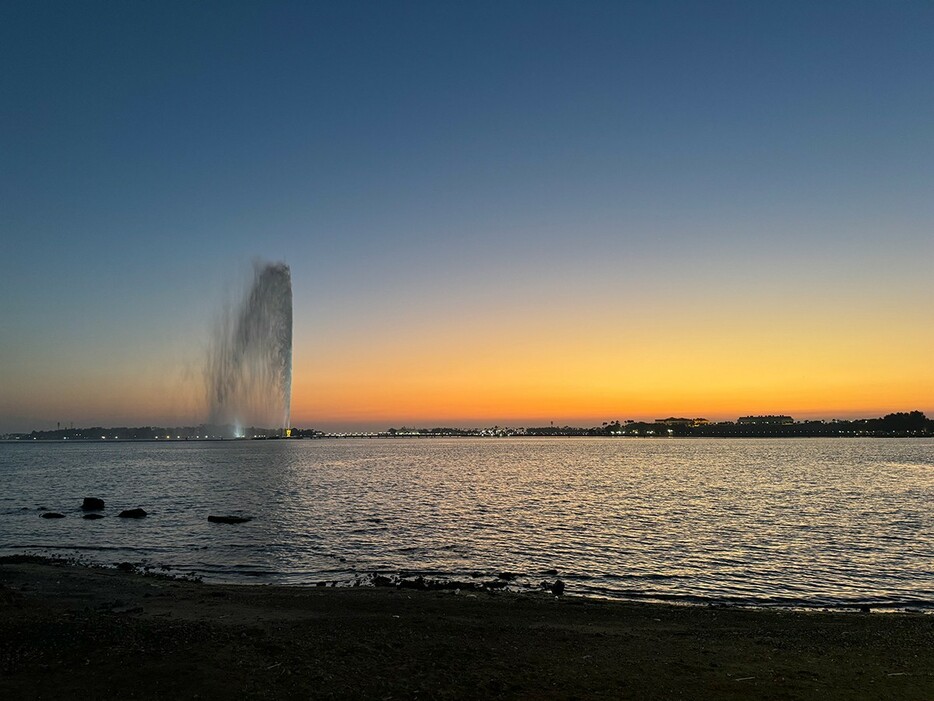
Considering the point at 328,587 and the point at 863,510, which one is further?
the point at 863,510

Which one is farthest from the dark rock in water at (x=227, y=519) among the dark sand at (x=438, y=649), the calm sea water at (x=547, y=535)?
the dark sand at (x=438, y=649)

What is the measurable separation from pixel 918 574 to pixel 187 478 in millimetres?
93430

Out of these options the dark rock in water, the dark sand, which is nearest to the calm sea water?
the dark rock in water

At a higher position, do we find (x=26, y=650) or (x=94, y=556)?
(x=26, y=650)

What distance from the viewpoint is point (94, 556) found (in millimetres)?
35500

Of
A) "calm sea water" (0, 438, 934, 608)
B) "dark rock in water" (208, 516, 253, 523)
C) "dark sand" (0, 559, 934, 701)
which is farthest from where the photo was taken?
"dark rock in water" (208, 516, 253, 523)

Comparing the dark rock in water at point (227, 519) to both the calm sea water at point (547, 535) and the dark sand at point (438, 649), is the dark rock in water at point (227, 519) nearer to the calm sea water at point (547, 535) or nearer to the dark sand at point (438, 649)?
the calm sea water at point (547, 535)

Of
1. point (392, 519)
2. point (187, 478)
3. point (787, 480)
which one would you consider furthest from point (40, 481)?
point (787, 480)

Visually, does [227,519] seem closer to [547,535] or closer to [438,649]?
[547,535]

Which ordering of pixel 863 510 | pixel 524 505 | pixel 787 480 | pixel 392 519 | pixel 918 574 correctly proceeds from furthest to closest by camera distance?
pixel 787 480 < pixel 524 505 < pixel 863 510 < pixel 392 519 < pixel 918 574

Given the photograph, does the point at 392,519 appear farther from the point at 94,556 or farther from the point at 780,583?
the point at 780,583

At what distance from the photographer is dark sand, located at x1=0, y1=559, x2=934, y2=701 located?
13.0 m

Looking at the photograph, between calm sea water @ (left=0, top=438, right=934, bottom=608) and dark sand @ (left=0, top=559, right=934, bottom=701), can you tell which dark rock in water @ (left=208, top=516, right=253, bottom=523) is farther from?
dark sand @ (left=0, top=559, right=934, bottom=701)

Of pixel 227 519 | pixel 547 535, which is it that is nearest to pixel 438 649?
pixel 547 535
